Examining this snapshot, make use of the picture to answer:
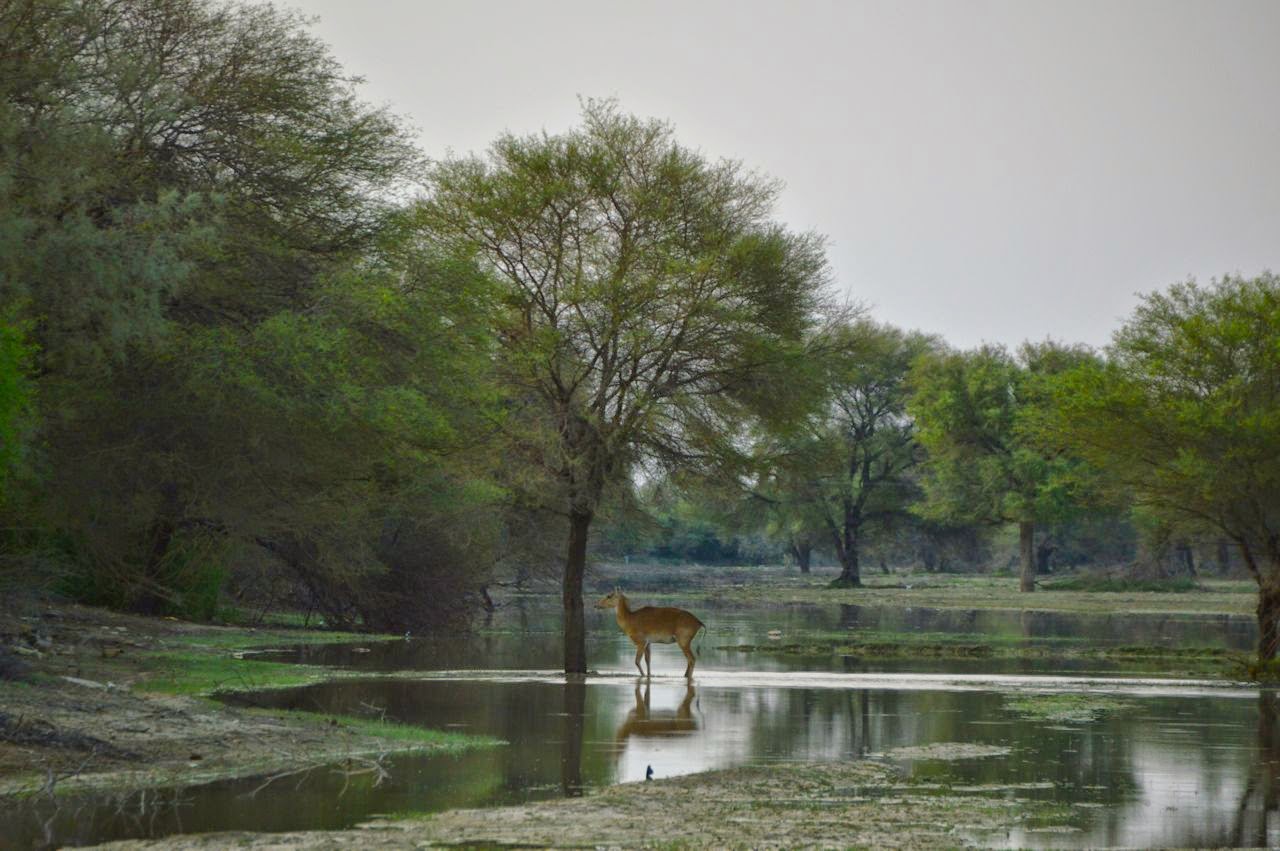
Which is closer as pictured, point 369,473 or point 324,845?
point 324,845

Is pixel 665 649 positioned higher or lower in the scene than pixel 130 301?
lower

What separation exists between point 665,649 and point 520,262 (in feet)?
50.1

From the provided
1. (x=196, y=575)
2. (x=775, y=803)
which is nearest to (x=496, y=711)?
(x=775, y=803)

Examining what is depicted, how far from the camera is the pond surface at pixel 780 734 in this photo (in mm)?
12859

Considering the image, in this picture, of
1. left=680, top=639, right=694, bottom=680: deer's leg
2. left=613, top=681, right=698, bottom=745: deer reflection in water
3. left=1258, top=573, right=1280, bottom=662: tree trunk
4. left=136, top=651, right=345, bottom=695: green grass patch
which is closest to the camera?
left=613, top=681, right=698, bottom=745: deer reflection in water

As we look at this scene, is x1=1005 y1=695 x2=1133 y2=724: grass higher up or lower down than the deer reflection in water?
lower down

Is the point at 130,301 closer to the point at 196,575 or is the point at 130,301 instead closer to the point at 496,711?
the point at 496,711

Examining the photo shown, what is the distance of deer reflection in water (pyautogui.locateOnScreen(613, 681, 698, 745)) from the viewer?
63.4ft

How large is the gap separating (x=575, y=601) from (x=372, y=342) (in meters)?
7.32

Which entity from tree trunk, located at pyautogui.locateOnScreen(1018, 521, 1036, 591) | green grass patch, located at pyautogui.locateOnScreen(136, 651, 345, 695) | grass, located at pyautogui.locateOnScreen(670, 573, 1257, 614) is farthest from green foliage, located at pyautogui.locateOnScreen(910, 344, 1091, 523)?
green grass patch, located at pyautogui.locateOnScreen(136, 651, 345, 695)

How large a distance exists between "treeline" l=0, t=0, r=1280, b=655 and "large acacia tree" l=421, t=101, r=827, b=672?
0.07 m

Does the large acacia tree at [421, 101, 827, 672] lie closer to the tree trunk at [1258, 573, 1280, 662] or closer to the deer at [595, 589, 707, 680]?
the deer at [595, 589, 707, 680]

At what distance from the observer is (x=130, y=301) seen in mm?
20672

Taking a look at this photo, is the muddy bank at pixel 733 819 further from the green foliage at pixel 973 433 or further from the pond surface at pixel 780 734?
the green foliage at pixel 973 433
